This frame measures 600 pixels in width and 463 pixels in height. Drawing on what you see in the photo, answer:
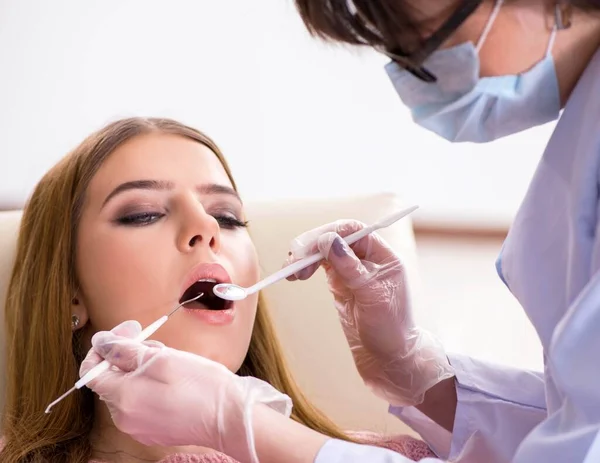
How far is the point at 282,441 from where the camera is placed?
39.7 inches

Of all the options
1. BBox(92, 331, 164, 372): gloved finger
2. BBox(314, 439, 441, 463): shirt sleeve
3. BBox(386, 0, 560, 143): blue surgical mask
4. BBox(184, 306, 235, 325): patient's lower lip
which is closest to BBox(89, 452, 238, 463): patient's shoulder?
BBox(184, 306, 235, 325): patient's lower lip

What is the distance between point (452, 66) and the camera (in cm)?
100

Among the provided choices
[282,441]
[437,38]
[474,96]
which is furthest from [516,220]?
[282,441]

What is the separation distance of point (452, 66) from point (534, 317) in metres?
0.38

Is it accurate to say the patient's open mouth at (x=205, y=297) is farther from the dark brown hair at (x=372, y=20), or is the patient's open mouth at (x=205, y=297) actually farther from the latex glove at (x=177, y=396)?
the dark brown hair at (x=372, y=20)

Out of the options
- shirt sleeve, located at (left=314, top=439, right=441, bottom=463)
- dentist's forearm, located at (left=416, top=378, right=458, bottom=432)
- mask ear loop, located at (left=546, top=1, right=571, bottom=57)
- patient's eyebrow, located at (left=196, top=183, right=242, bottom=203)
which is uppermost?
mask ear loop, located at (left=546, top=1, right=571, bottom=57)

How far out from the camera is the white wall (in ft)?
7.59

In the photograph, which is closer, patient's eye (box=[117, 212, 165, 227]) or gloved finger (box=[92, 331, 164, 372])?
gloved finger (box=[92, 331, 164, 372])

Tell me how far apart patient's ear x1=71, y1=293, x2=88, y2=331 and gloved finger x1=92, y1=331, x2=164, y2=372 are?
1.40ft

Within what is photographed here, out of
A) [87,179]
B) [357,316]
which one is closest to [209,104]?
[87,179]

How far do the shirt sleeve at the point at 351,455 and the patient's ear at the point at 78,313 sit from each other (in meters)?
0.68

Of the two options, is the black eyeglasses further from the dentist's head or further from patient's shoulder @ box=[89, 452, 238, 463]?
patient's shoulder @ box=[89, 452, 238, 463]

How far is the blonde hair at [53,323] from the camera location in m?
1.48

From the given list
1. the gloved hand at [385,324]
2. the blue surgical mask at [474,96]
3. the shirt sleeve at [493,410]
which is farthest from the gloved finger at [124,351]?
the shirt sleeve at [493,410]
